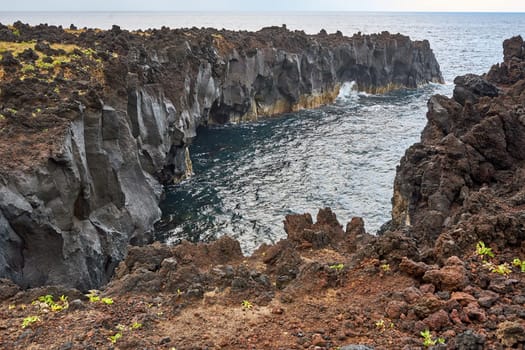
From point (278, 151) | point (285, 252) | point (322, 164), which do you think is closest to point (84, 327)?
point (285, 252)

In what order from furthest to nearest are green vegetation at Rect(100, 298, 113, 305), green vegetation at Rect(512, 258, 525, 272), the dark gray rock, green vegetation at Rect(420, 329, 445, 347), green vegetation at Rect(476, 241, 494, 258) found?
the dark gray rock
green vegetation at Rect(100, 298, 113, 305)
green vegetation at Rect(476, 241, 494, 258)
green vegetation at Rect(512, 258, 525, 272)
green vegetation at Rect(420, 329, 445, 347)

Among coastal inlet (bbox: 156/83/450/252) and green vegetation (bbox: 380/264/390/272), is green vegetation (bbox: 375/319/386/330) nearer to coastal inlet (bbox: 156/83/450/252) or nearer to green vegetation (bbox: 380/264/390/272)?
green vegetation (bbox: 380/264/390/272)

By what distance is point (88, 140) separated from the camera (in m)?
30.3

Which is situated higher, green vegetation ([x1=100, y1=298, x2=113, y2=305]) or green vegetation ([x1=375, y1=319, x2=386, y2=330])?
green vegetation ([x1=375, y1=319, x2=386, y2=330])

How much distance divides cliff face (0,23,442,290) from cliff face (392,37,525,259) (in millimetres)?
18039

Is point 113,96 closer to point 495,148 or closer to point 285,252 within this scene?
point 285,252

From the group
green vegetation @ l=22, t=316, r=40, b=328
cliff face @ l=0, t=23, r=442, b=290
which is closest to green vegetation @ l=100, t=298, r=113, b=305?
green vegetation @ l=22, t=316, r=40, b=328

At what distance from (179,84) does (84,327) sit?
148ft

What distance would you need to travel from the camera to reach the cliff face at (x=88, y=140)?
Result: 2438 cm

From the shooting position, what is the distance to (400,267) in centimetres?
1349

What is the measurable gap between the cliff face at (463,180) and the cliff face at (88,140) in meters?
18.0

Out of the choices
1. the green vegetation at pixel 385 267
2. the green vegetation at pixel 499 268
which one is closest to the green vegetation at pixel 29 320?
the green vegetation at pixel 385 267

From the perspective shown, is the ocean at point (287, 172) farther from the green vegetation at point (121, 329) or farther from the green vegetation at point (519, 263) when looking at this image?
the green vegetation at point (519, 263)

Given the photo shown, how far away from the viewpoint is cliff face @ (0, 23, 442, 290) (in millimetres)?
24375
